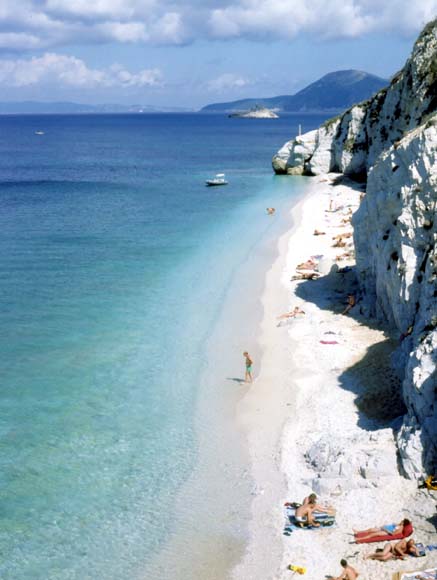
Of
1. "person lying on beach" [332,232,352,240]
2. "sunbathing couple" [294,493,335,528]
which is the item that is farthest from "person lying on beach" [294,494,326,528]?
"person lying on beach" [332,232,352,240]

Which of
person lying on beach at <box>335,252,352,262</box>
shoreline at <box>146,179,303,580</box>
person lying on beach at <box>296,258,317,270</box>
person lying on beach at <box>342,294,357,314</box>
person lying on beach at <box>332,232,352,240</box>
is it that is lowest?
shoreline at <box>146,179,303,580</box>

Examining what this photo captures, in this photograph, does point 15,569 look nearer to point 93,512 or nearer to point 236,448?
point 93,512

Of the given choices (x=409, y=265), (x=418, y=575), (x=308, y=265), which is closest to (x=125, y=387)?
(x=409, y=265)

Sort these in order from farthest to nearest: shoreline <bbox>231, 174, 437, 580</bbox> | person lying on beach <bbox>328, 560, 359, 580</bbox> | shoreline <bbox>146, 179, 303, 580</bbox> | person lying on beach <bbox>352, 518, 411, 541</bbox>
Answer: shoreline <bbox>146, 179, 303, 580</bbox> < shoreline <bbox>231, 174, 437, 580</bbox> < person lying on beach <bbox>352, 518, 411, 541</bbox> < person lying on beach <bbox>328, 560, 359, 580</bbox>

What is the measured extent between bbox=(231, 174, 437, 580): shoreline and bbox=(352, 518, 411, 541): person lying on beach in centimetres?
26

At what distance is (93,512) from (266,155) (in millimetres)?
98520

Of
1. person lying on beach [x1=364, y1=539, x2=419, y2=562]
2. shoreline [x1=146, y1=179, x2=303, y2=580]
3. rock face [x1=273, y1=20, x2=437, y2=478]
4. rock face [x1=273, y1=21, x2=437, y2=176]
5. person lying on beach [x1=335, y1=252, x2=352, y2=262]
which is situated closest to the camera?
person lying on beach [x1=364, y1=539, x2=419, y2=562]

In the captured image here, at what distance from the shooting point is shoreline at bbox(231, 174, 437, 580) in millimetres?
15336

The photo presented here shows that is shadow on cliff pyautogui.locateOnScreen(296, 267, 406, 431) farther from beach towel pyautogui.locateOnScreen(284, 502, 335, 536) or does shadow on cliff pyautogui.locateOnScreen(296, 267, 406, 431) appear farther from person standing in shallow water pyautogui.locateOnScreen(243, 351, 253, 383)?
beach towel pyautogui.locateOnScreen(284, 502, 335, 536)

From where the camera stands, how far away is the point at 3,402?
23.1 metres

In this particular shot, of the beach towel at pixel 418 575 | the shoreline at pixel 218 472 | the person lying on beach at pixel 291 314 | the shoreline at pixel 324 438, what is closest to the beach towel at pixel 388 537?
the shoreline at pixel 324 438

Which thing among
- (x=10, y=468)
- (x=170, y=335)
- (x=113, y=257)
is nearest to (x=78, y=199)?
(x=113, y=257)

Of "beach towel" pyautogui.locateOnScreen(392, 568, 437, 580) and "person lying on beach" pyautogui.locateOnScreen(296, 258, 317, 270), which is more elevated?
"person lying on beach" pyautogui.locateOnScreen(296, 258, 317, 270)

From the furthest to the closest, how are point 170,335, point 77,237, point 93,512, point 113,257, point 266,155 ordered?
point 266,155 → point 77,237 → point 113,257 → point 170,335 → point 93,512
